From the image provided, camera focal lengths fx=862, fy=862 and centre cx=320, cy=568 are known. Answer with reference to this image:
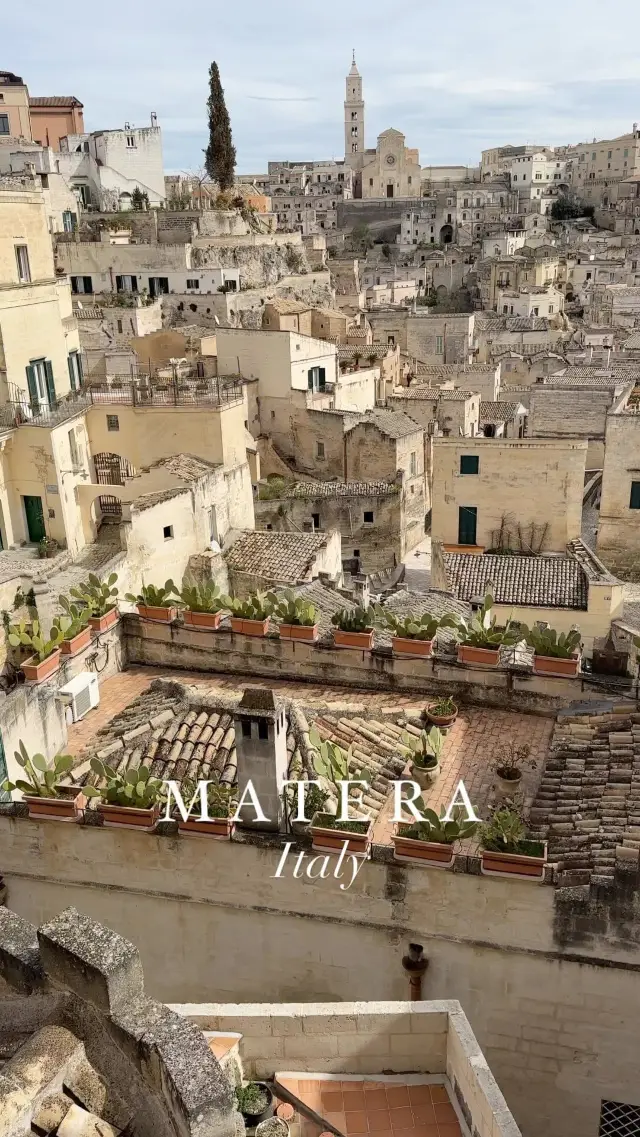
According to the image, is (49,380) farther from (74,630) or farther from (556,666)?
(556,666)

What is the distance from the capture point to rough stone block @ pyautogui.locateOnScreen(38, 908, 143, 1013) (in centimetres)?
494

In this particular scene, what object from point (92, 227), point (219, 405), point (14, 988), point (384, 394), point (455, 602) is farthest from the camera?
point (92, 227)

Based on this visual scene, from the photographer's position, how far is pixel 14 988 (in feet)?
17.7

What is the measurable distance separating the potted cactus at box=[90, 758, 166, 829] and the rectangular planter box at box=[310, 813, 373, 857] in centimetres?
180

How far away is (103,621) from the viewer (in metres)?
13.5

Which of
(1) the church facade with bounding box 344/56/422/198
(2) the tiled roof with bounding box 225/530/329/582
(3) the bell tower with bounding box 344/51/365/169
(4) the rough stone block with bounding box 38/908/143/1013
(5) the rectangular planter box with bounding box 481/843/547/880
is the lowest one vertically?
(2) the tiled roof with bounding box 225/530/329/582

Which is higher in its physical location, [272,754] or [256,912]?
[272,754]

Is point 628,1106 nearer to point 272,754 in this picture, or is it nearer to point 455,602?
point 272,754

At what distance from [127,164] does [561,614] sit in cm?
4907

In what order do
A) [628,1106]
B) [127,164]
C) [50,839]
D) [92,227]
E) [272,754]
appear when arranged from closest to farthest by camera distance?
1. [628,1106]
2. [272,754]
3. [50,839]
4. [92,227]
5. [127,164]

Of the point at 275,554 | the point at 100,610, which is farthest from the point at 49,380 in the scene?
the point at 100,610

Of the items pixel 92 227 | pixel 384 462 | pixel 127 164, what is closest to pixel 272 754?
pixel 384 462

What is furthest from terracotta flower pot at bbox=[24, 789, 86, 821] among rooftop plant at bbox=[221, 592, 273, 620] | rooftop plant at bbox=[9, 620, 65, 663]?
rooftop plant at bbox=[221, 592, 273, 620]

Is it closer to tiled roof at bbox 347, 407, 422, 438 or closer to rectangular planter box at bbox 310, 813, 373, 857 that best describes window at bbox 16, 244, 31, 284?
tiled roof at bbox 347, 407, 422, 438
